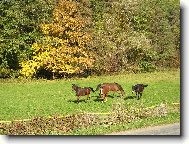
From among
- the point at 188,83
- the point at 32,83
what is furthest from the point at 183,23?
the point at 32,83

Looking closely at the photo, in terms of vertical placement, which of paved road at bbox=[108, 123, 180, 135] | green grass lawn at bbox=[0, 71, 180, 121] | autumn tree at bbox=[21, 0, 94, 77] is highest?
autumn tree at bbox=[21, 0, 94, 77]

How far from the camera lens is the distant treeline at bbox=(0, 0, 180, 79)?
9.51 m

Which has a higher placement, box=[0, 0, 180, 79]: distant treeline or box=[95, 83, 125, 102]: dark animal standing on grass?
box=[0, 0, 180, 79]: distant treeline

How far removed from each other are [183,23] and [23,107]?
2756 mm

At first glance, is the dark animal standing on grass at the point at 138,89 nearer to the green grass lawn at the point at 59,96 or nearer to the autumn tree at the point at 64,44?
the green grass lawn at the point at 59,96

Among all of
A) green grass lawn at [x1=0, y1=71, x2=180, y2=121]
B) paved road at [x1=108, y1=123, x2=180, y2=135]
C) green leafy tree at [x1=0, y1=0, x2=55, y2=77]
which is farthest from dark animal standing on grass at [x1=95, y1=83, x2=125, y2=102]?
green leafy tree at [x1=0, y1=0, x2=55, y2=77]

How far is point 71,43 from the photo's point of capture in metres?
9.72

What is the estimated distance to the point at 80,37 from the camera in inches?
A: 380

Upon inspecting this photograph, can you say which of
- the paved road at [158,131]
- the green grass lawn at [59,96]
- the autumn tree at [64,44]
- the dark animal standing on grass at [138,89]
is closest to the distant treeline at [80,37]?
the autumn tree at [64,44]

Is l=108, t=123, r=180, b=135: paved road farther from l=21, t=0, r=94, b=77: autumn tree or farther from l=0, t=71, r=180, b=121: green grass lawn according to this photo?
l=21, t=0, r=94, b=77: autumn tree

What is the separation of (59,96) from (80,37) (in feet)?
3.16

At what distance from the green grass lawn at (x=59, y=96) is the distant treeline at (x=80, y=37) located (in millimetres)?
128

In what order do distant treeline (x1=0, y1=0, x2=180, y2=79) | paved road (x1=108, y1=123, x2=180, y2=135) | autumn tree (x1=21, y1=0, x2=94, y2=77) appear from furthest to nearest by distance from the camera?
1. autumn tree (x1=21, y1=0, x2=94, y2=77)
2. distant treeline (x1=0, y1=0, x2=180, y2=79)
3. paved road (x1=108, y1=123, x2=180, y2=135)

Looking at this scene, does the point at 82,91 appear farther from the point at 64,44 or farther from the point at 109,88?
the point at 64,44
